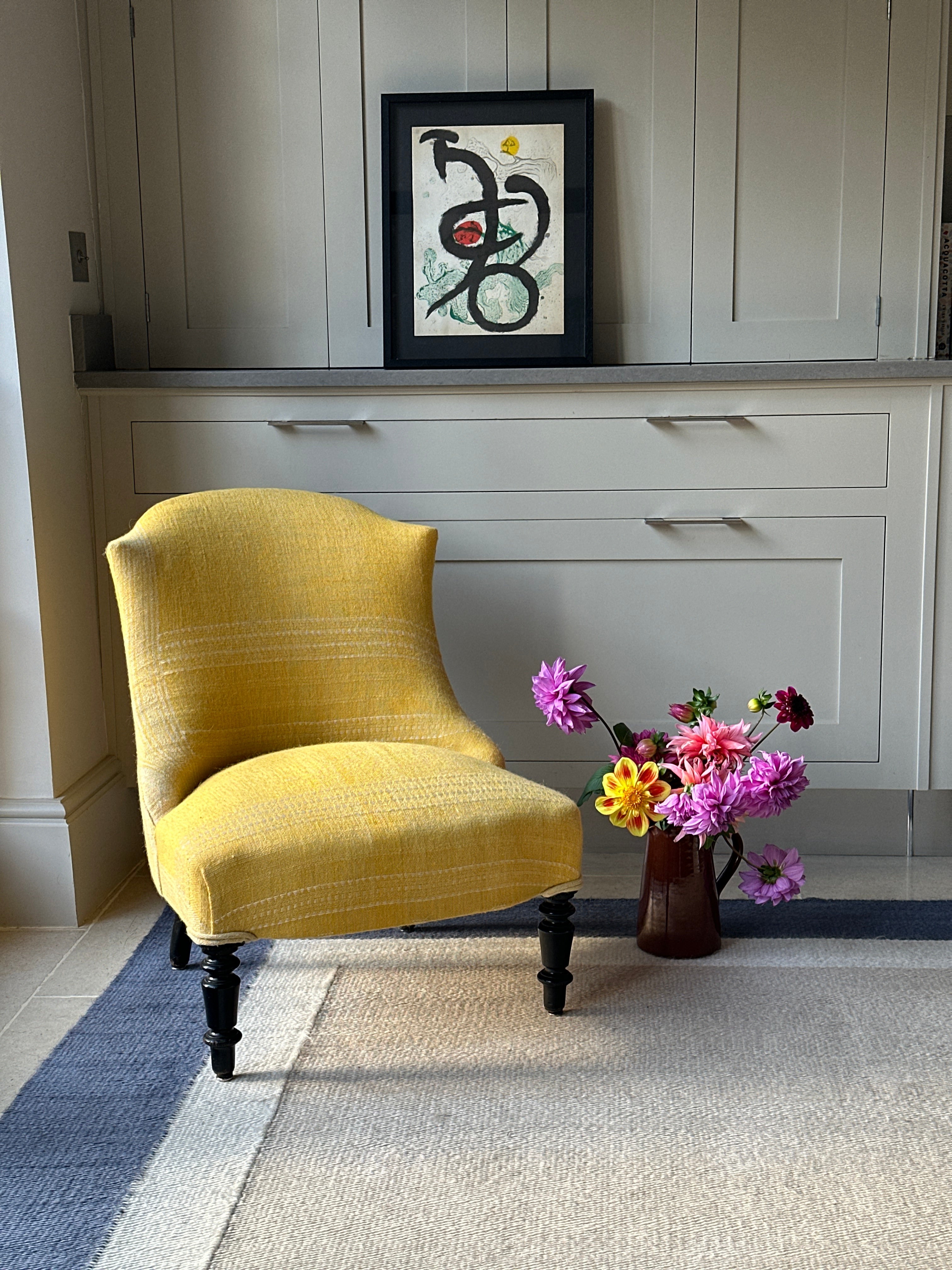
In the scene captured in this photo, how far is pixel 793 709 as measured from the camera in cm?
208

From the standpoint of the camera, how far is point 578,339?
2.63m

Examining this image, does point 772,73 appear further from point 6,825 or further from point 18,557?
point 6,825

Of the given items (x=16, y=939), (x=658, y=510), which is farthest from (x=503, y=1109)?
(x=658, y=510)

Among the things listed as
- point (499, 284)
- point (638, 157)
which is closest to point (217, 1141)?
point (499, 284)

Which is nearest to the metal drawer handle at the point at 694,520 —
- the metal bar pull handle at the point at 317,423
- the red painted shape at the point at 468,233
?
the metal bar pull handle at the point at 317,423

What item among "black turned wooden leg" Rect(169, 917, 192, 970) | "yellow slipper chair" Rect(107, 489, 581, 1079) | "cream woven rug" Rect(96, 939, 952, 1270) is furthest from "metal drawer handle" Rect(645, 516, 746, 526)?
"black turned wooden leg" Rect(169, 917, 192, 970)

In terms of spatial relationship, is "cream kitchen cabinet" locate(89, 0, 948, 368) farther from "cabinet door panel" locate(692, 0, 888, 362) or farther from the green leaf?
the green leaf

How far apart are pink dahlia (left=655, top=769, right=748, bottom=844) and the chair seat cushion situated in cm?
22

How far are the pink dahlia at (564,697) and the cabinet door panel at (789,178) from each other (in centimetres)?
98

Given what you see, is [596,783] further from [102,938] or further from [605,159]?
[605,159]

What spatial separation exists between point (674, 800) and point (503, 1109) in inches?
22.4

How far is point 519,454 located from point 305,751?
0.84 m

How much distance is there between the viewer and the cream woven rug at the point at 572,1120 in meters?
1.40

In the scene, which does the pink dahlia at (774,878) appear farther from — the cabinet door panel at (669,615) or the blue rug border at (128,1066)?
the cabinet door panel at (669,615)
